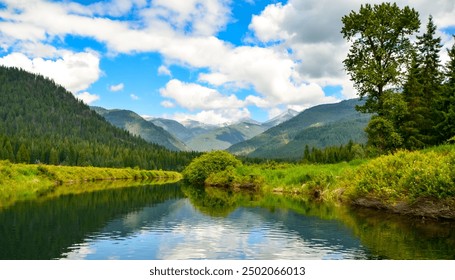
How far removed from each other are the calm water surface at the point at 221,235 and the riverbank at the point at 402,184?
1699 mm

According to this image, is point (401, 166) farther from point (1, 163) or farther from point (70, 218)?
point (1, 163)

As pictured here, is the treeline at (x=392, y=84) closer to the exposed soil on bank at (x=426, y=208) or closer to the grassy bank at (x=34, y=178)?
the exposed soil on bank at (x=426, y=208)

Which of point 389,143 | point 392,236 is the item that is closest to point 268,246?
point 392,236

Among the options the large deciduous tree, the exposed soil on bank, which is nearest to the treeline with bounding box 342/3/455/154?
the large deciduous tree

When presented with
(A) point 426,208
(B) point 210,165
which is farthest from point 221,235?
(B) point 210,165

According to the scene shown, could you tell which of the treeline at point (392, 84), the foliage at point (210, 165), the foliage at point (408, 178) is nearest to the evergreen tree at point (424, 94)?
the treeline at point (392, 84)

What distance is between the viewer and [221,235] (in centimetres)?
3050

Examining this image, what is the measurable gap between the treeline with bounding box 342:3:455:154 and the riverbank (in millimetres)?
7900

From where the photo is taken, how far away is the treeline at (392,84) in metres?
57.9

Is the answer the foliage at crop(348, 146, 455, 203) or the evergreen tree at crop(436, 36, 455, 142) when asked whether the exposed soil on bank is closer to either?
the foliage at crop(348, 146, 455, 203)

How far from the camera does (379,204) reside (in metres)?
42.1

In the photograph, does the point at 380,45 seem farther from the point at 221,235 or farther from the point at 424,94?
the point at 221,235

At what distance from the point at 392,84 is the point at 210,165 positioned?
6722cm
